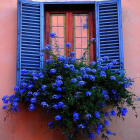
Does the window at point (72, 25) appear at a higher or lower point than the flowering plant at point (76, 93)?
higher

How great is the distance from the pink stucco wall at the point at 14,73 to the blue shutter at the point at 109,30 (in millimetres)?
180

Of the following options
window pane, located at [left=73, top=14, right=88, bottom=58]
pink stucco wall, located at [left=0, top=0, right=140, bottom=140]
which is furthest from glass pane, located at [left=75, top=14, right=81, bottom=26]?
pink stucco wall, located at [left=0, top=0, right=140, bottom=140]

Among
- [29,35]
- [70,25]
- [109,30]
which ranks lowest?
[29,35]

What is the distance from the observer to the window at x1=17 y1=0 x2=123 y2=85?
6.36 metres

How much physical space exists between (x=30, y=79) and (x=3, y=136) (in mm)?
1054

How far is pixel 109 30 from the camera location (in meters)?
6.55

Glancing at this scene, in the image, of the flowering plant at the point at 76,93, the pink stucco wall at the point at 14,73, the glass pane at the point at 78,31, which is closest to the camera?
the flowering plant at the point at 76,93

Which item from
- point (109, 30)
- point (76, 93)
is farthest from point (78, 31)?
point (76, 93)

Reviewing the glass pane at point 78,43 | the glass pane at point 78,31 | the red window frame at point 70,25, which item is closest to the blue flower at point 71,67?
the red window frame at point 70,25

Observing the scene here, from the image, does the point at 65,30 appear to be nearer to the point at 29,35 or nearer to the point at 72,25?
the point at 72,25

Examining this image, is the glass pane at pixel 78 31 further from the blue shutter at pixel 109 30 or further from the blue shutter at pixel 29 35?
the blue shutter at pixel 29 35

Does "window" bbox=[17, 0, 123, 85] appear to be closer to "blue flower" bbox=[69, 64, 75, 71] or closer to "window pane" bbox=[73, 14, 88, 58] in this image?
"window pane" bbox=[73, 14, 88, 58]

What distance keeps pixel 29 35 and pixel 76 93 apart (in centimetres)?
157

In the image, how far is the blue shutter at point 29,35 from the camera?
6309mm
